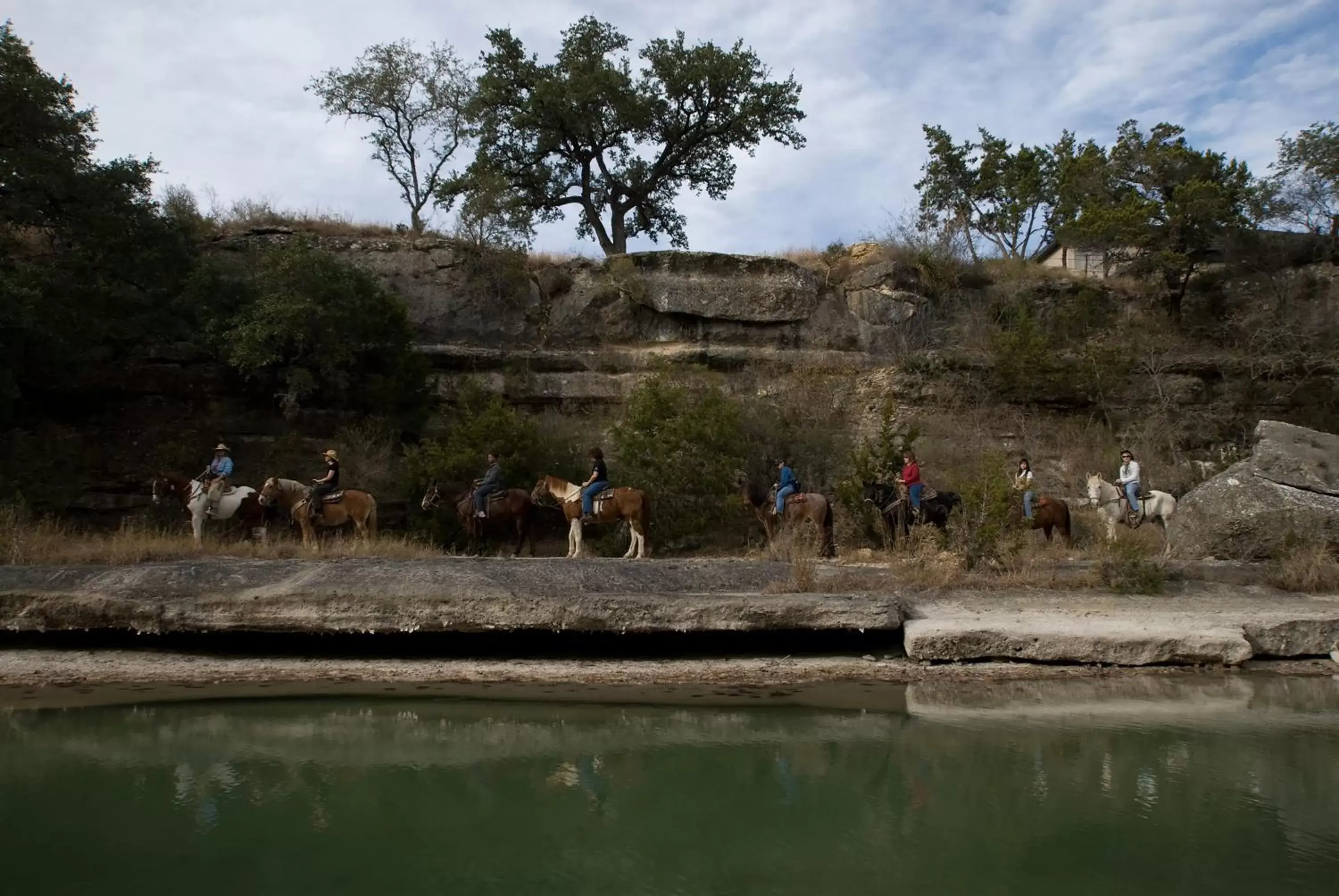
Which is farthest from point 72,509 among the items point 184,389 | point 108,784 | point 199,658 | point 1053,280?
point 1053,280

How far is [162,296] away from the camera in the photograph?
69.1ft

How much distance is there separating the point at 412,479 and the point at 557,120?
51.9 feet

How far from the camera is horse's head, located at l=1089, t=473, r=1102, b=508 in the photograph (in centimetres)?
1972

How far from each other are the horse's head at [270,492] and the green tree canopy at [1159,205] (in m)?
23.4

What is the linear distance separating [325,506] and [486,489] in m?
2.92

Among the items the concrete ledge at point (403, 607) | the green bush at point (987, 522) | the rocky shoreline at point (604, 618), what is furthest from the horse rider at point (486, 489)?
the green bush at point (987, 522)

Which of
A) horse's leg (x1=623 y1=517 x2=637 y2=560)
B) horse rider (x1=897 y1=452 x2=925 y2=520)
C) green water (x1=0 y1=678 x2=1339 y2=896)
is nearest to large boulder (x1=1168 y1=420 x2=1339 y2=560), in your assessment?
horse rider (x1=897 y1=452 x2=925 y2=520)

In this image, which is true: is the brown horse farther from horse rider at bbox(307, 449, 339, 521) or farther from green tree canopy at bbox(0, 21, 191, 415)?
green tree canopy at bbox(0, 21, 191, 415)

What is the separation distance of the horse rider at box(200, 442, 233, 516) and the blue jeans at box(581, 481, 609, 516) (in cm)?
665

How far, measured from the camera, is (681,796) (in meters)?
7.61

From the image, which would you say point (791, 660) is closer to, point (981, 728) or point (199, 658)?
point (981, 728)

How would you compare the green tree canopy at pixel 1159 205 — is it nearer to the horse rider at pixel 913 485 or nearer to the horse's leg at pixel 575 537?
the horse rider at pixel 913 485

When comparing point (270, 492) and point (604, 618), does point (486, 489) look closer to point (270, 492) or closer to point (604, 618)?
point (270, 492)

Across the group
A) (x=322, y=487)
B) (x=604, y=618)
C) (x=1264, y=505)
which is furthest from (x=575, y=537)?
(x=1264, y=505)
